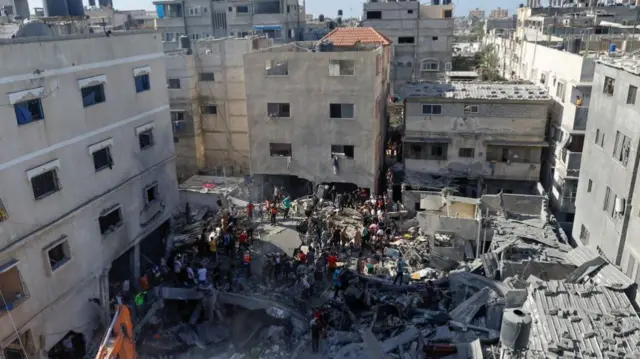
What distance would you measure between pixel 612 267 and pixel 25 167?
22.2 metres

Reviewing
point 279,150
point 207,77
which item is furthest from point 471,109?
point 207,77

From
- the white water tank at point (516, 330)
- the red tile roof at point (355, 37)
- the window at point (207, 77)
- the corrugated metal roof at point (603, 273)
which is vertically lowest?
the corrugated metal roof at point (603, 273)

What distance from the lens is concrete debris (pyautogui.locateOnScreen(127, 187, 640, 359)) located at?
50.7 ft

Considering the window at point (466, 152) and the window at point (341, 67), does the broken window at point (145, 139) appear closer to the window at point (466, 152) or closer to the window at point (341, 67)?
the window at point (341, 67)

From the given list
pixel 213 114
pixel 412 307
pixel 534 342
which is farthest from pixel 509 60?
pixel 534 342

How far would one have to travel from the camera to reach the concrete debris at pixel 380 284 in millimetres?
15456

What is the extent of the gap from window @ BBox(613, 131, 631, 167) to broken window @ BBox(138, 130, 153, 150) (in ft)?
69.6

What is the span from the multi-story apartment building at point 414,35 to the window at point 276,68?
22.3 metres

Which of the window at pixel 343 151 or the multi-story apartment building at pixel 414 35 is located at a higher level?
the multi-story apartment building at pixel 414 35

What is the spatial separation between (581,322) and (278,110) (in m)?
22.5

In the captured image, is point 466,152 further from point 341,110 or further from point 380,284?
point 380,284

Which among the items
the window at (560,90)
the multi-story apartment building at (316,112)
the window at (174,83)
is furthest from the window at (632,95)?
the window at (174,83)

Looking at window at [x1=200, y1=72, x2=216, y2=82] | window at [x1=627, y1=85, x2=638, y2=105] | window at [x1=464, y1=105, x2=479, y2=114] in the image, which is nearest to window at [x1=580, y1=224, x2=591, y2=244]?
window at [x1=627, y1=85, x2=638, y2=105]

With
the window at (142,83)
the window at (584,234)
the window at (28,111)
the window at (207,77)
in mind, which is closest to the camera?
the window at (28,111)
